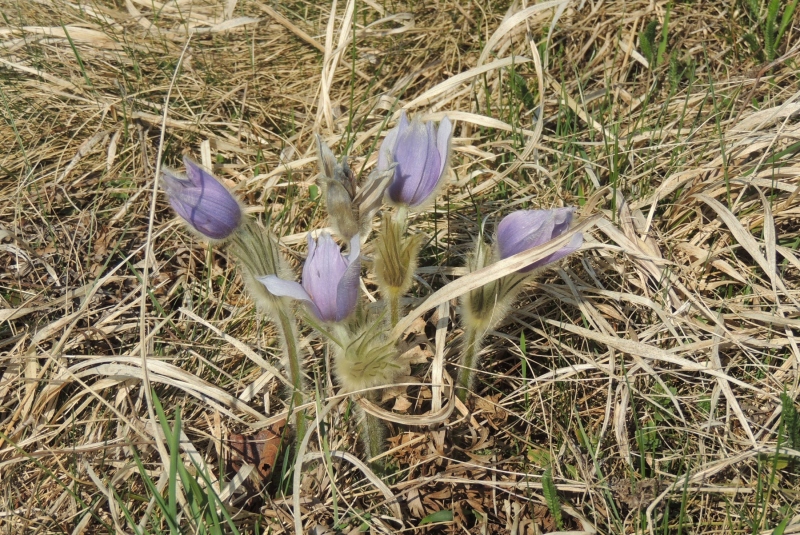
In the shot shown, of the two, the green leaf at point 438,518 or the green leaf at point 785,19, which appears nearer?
the green leaf at point 438,518

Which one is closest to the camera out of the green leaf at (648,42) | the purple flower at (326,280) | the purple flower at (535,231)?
the purple flower at (326,280)

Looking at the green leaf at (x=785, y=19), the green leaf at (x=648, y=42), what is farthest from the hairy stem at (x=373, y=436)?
the green leaf at (x=785, y=19)

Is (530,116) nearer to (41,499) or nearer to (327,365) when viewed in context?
(327,365)

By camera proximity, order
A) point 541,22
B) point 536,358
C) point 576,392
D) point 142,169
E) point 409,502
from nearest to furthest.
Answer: point 409,502, point 576,392, point 536,358, point 142,169, point 541,22

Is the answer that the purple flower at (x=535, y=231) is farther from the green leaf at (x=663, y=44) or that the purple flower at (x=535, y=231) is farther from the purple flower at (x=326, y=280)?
the green leaf at (x=663, y=44)

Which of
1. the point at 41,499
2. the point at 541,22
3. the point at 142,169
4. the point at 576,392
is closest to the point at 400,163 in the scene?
the point at 576,392

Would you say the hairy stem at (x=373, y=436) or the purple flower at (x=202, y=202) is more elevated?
the purple flower at (x=202, y=202)

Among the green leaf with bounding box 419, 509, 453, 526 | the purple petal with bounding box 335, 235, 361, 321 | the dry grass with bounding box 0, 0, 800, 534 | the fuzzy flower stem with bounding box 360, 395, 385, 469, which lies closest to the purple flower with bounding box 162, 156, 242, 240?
the dry grass with bounding box 0, 0, 800, 534
